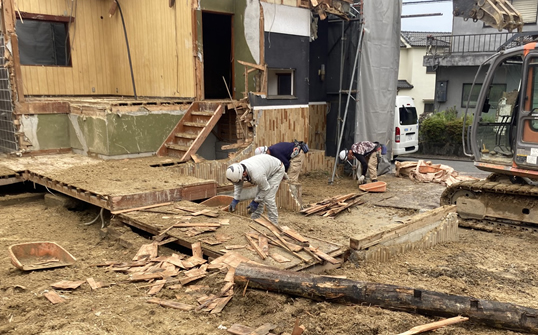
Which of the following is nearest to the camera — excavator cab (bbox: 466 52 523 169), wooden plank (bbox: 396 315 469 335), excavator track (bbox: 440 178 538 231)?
wooden plank (bbox: 396 315 469 335)

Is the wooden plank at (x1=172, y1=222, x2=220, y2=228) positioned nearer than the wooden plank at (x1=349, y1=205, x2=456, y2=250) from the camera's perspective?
No

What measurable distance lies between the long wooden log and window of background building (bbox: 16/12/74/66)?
39.1 ft

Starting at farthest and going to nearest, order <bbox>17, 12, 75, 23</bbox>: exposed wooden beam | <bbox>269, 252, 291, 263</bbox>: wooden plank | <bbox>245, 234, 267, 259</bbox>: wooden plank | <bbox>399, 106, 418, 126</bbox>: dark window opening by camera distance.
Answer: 1. <bbox>399, 106, 418, 126</bbox>: dark window opening
2. <bbox>17, 12, 75, 23</bbox>: exposed wooden beam
3. <bbox>245, 234, 267, 259</bbox>: wooden plank
4. <bbox>269, 252, 291, 263</bbox>: wooden plank

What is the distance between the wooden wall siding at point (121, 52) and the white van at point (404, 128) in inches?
326

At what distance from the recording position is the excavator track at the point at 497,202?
347 inches

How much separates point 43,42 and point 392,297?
13717 mm

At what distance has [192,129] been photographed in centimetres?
1172

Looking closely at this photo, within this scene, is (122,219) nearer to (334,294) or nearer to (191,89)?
(334,294)

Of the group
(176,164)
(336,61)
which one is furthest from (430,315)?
(336,61)

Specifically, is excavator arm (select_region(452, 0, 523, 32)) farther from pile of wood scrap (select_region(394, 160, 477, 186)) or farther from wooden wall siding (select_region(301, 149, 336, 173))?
wooden wall siding (select_region(301, 149, 336, 173))

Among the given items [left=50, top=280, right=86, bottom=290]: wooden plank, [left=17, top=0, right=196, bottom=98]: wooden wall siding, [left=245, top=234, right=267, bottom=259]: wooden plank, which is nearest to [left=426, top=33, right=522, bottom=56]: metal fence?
[left=17, top=0, right=196, bottom=98]: wooden wall siding

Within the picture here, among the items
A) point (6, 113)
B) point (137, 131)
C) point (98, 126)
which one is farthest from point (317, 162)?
point (6, 113)

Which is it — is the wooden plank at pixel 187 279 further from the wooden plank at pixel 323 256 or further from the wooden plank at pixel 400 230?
the wooden plank at pixel 400 230

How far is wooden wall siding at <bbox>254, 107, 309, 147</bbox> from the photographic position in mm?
12977
